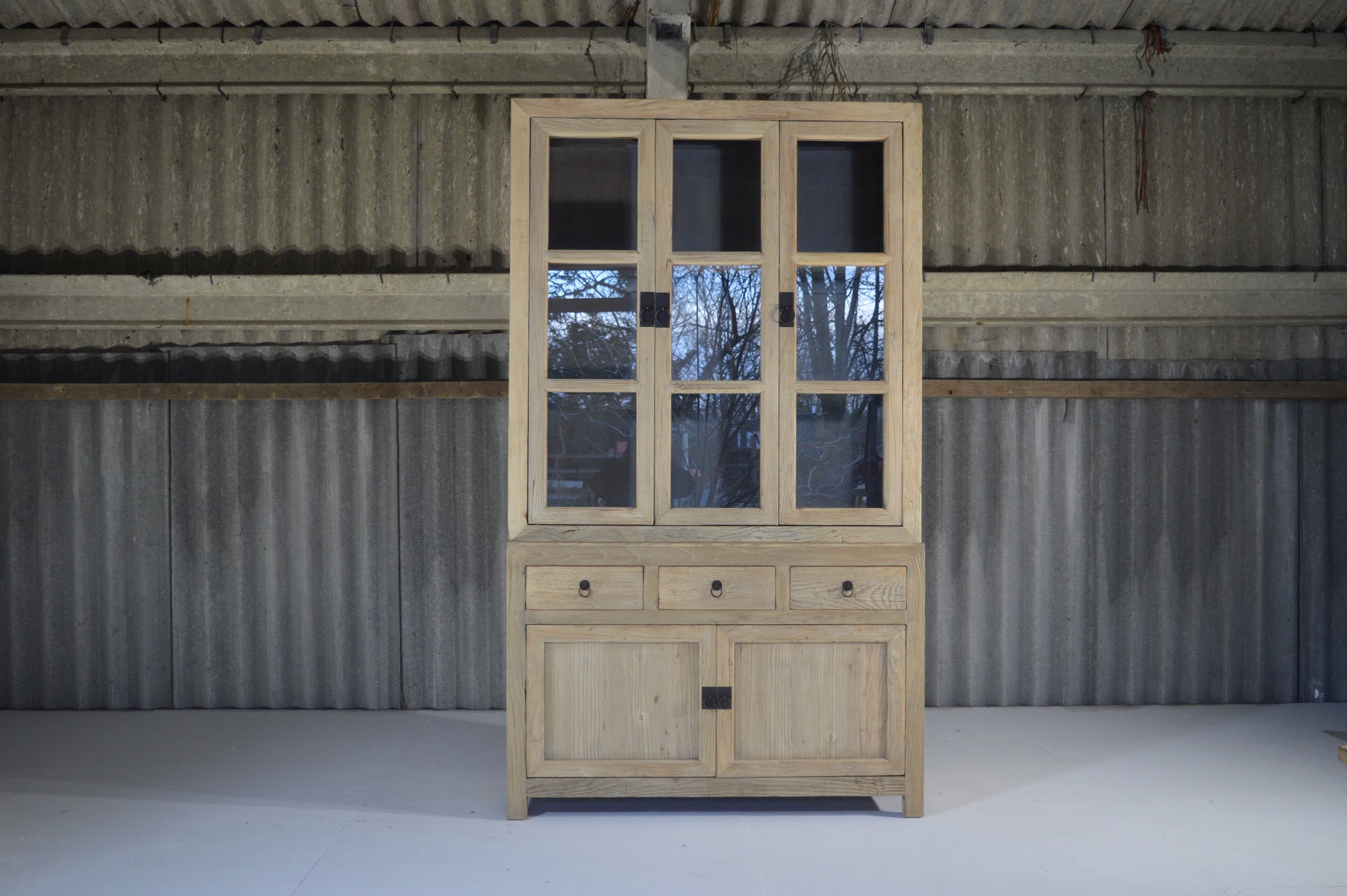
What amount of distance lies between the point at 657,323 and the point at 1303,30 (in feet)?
11.7

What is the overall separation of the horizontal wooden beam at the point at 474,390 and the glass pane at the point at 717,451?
1513mm

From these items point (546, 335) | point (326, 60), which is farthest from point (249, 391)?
point (546, 335)

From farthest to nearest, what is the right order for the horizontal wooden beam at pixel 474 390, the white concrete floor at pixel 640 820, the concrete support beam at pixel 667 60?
the horizontal wooden beam at pixel 474 390, the concrete support beam at pixel 667 60, the white concrete floor at pixel 640 820

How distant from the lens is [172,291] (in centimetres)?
450

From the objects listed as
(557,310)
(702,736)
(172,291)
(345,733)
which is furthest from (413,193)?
(702,736)

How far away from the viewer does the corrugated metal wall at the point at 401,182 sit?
4.57m

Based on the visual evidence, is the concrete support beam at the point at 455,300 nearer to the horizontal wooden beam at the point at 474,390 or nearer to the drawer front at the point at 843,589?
the horizontal wooden beam at the point at 474,390

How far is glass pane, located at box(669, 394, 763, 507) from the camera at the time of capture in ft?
10.7

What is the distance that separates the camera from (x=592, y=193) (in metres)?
3.26

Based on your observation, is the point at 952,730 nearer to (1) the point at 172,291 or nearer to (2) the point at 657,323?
(2) the point at 657,323

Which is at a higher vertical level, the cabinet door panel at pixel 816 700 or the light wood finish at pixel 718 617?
the light wood finish at pixel 718 617

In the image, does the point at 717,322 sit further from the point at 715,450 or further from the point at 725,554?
the point at 725,554

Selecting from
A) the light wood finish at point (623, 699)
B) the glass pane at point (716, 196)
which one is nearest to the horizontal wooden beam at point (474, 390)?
the glass pane at point (716, 196)

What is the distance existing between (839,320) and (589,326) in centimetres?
85
